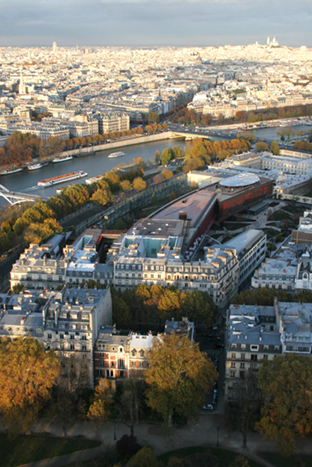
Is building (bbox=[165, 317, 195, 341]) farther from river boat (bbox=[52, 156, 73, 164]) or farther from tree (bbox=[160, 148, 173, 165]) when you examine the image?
river boat (bbox=[52, 156, 73, 164])

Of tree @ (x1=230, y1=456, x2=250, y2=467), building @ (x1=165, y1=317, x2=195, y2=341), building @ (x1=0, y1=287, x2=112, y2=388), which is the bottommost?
tree @ (x1=230, y1=456, x2=250, y2=467)

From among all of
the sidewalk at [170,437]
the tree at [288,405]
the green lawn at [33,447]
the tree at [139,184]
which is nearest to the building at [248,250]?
the sidewalk at [170,437]

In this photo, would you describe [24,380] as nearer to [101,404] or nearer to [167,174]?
[101,404]

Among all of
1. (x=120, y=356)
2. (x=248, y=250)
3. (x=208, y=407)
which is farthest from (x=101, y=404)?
(x=248, y=250)

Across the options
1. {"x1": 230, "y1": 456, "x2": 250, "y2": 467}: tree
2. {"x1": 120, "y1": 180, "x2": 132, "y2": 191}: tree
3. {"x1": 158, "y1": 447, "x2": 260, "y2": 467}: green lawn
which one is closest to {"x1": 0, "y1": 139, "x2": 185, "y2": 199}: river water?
{"x1": 120, "y1": 180, "x2": 132, "y2": 191}: tree

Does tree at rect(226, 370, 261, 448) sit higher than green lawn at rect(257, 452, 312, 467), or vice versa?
tree at rect(226, 370, 261, 448)

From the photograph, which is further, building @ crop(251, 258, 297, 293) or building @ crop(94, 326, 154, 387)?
building @ crop(251, 258, 297, 293)
